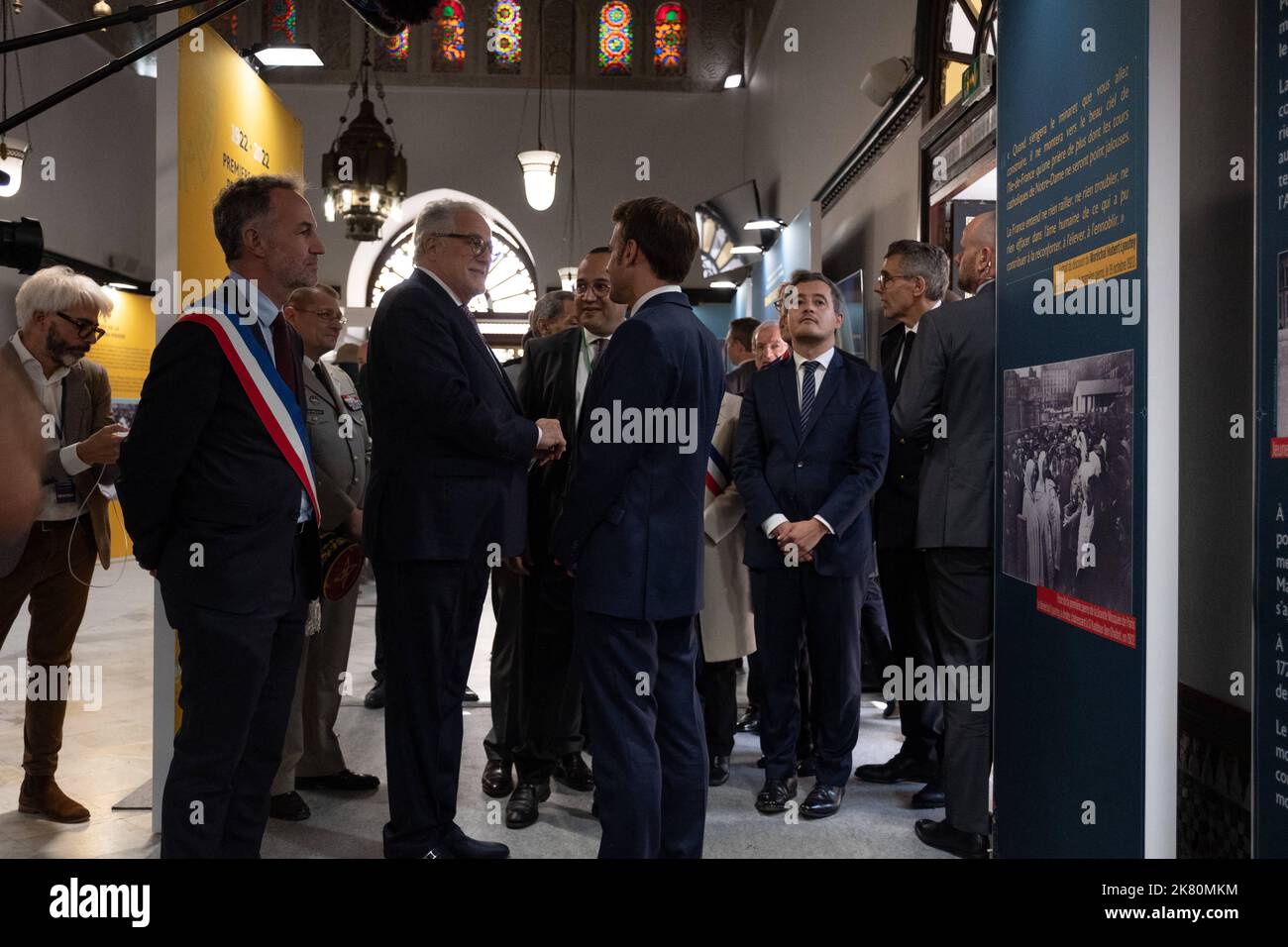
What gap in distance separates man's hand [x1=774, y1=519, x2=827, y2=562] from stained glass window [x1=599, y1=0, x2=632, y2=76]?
1116cm

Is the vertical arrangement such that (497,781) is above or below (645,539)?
below

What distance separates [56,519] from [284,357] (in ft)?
4.16

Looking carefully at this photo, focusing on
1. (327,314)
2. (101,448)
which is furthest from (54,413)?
(327,314)

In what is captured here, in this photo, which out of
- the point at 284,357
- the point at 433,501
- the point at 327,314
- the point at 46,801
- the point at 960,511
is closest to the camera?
the point at 284,357

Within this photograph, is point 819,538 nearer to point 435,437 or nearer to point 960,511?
point 960,511

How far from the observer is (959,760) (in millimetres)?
2738

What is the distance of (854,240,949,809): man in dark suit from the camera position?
11.0ft

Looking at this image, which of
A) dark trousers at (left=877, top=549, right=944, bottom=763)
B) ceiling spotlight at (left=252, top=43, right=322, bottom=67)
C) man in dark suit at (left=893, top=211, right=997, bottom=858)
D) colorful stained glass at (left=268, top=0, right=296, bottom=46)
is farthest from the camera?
colorful stained glass at (left=268, top=0, right=296, bottom=46)

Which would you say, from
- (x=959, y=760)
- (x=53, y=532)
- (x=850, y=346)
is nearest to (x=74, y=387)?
(x=53, y=532)

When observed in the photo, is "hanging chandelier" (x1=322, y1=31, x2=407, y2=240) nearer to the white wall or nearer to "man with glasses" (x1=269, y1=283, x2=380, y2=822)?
"man with glasses" (x1=269, y1=283, x2=380, y2=822)

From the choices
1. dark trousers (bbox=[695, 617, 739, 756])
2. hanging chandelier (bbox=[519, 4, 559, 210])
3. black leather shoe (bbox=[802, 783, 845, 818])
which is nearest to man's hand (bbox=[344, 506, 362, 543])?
dark trousers (bbox=[695, 617, 739, 756])

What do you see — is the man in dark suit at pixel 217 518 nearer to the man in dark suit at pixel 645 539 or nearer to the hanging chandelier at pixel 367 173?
the man in dark suit at pixel 645 539

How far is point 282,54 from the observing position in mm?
4652

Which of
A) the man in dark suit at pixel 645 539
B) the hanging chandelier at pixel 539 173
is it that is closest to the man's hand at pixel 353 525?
the man in dark suit at pixel 645 539
